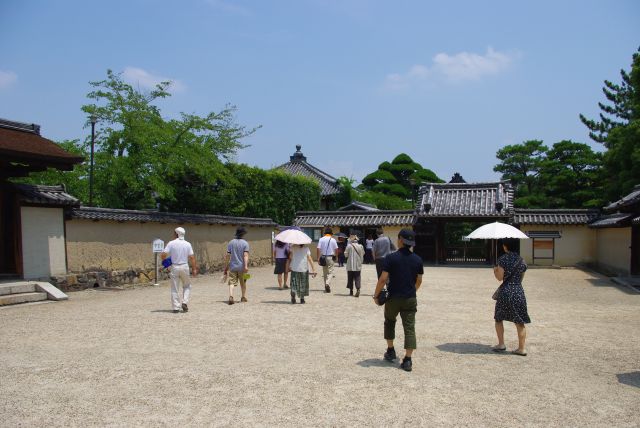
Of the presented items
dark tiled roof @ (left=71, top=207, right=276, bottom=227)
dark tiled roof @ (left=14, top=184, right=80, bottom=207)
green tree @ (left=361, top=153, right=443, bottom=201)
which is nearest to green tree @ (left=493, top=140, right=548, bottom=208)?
green tree @ (left=361, top=153, right=443, bottom=201)

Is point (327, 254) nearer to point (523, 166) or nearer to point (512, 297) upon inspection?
point (512, 297)

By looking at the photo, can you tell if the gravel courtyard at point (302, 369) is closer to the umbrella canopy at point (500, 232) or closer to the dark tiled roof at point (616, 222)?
the umbrella canopy at point (500, 232)

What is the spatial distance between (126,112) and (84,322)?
969 cm

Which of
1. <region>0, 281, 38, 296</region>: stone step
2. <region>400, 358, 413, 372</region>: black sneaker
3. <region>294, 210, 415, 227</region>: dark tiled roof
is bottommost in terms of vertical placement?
<region>400, 358, 413, 372</region>: black sneaker

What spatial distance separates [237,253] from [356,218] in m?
18.8

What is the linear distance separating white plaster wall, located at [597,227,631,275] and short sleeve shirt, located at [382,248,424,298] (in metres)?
15.5

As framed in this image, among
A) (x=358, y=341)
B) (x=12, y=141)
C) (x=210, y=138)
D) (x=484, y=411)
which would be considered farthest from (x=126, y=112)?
(x=484, y=411)

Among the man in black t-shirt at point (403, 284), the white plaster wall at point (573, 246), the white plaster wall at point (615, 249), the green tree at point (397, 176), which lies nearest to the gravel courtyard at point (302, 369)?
the man in black t-shirt at point (403, 284)

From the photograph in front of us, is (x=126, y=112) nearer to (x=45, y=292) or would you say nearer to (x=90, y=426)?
(x=45, y=292)

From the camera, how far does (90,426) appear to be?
161 inches

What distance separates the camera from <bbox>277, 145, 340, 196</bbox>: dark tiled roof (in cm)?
3756

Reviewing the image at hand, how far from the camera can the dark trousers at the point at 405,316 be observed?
5727 millimetres

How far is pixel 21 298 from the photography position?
435 inches

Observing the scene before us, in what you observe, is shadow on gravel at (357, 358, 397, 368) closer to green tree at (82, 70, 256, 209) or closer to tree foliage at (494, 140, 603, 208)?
green tree at (82, 70, 256, 209)
